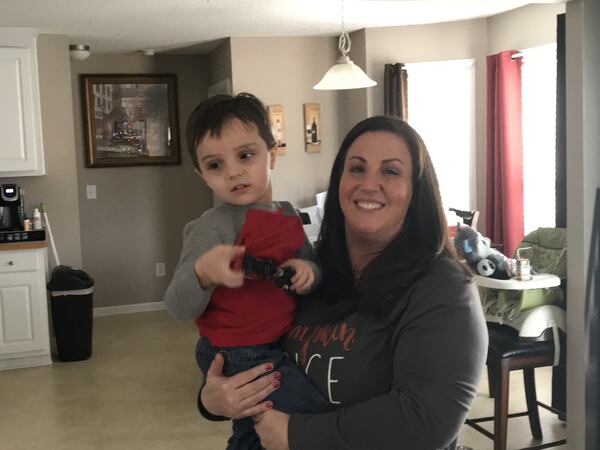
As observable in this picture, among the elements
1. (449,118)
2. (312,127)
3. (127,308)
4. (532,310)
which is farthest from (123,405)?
(449,118)

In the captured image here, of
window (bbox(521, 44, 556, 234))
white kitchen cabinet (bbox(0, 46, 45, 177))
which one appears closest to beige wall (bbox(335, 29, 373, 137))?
window (bbox(521, 44, 556, 234))

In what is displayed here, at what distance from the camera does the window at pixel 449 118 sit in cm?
582

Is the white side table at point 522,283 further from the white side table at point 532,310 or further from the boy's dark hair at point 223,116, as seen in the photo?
the boy's dark hair at point 223,116

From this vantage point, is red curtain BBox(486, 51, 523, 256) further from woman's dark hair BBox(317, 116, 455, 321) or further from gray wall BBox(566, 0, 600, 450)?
woman's dark hair BBox(317, 116, 455, 321)

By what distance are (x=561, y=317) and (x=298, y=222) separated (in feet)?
7.37

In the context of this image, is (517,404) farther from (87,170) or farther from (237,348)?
(87,170)

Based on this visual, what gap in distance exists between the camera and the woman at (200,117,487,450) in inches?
46.3

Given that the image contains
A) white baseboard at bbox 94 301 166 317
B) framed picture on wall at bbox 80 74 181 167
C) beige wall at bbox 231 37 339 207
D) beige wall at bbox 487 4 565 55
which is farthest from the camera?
white baseboard at bbox 94 301 166 317

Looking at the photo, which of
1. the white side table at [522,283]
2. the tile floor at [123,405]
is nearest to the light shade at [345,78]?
the white side table at [522,283]

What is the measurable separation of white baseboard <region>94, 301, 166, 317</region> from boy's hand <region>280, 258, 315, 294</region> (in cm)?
564

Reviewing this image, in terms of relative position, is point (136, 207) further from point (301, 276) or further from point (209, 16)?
point (301, 276)

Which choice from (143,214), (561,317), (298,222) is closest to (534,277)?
(561,317)

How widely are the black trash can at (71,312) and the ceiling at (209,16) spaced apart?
5.97ft

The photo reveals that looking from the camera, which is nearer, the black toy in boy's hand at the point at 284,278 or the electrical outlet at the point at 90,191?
the black toy in boy's hand at the point at 284,278
